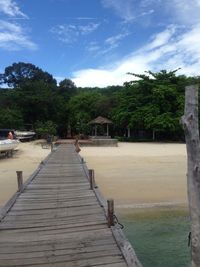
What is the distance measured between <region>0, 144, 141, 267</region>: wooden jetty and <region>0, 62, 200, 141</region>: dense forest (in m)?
28.2

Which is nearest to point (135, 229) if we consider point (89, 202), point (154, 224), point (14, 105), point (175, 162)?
point (154, 224)

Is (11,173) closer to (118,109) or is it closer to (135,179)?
(135,179)

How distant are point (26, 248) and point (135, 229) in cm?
427

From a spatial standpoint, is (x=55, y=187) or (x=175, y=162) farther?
(x=175, y=162)

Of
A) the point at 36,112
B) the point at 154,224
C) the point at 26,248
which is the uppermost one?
the point at 36,112

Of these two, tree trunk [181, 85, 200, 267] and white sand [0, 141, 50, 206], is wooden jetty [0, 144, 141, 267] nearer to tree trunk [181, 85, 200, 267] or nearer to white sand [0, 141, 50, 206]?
tree trunk [181, 85, 200, 267]

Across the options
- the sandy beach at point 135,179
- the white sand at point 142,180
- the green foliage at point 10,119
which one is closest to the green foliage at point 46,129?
the green foliage at point 10,119

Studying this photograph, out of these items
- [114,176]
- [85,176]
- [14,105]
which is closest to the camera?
[85,176]

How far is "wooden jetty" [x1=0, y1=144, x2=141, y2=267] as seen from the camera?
18.6 ft

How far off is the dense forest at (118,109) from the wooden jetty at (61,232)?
92.4 ft

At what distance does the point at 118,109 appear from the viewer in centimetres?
4466

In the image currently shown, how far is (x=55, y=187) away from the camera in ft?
38.5

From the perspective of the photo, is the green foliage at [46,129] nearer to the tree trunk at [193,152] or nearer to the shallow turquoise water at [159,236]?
the shallow turquoise water at [159,236]

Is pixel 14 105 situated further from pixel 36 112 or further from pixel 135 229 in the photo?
pixel 135 229
